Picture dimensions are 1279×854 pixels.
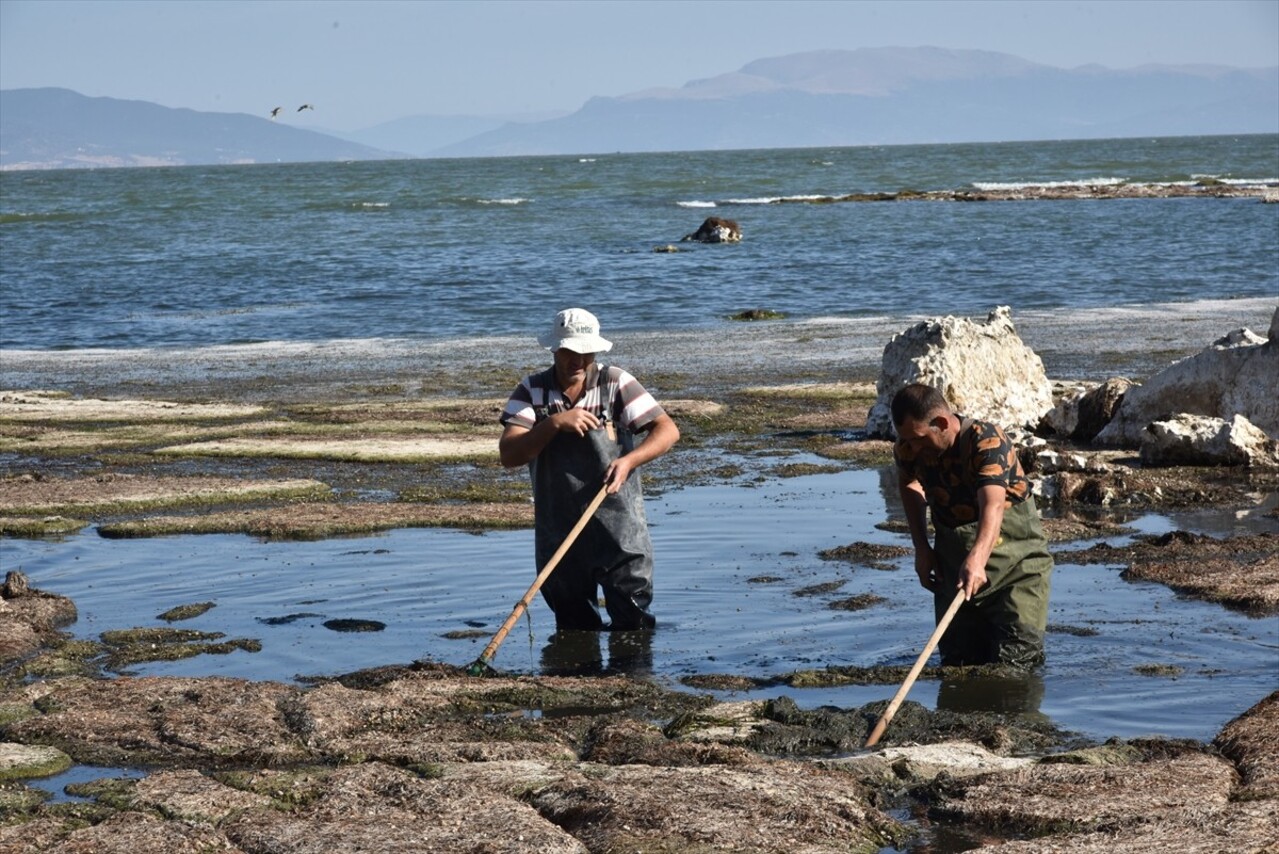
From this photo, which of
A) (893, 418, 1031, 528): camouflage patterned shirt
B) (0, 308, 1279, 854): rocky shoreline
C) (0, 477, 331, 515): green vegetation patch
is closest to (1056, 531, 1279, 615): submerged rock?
(0, 308, 1279, 854): rocky shoreline

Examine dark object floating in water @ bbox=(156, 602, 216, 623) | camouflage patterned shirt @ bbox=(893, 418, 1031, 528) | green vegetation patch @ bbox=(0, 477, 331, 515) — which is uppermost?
camouflage patterned shirt @ bbox=(893, 418, 1031, 528)

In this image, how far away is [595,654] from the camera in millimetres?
9039

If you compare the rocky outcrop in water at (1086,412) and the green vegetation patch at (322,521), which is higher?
the rocky outcrop in water at (1086,412)

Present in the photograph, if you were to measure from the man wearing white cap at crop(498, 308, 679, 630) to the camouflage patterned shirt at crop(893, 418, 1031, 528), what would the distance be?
141 centimetres

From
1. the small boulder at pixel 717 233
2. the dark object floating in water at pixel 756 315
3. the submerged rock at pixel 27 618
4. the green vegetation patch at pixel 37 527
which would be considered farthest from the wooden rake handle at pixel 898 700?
the small boulder at pixel 717 233

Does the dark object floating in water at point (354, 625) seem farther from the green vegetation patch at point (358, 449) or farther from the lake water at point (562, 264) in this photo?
the lake water at point (562, 264)

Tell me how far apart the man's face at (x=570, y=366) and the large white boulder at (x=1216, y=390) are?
25.3 feet

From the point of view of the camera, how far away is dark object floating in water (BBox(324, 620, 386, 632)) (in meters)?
9.62

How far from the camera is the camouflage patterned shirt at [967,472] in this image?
314 inches

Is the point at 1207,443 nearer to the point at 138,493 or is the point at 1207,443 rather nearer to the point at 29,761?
the point at 138,493

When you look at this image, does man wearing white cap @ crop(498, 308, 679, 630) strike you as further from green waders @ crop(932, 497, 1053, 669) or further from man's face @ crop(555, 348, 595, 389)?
green waders @ crop(932, 497, 1053, 669)

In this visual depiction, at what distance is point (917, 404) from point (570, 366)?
194 cm

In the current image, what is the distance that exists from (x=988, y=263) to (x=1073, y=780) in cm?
3604

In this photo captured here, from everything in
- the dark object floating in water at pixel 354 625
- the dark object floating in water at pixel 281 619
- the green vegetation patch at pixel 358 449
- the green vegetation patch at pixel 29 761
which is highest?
the green vegetation patch at pixel 29 761
